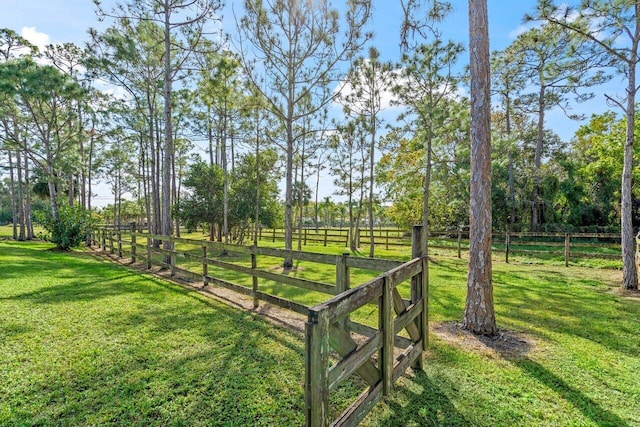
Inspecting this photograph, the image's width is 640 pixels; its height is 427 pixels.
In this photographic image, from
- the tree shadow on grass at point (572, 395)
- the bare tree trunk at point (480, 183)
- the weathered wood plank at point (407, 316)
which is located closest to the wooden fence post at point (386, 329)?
the weathered wood plank at point (407, 316)

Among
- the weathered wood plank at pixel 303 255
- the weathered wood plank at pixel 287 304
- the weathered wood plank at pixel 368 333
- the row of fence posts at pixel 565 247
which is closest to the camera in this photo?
the weathered wood plank at pixel 368 333

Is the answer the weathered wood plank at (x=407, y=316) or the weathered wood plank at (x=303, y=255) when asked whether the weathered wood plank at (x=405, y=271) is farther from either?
the weathered wood plank at (x=303, y=255)

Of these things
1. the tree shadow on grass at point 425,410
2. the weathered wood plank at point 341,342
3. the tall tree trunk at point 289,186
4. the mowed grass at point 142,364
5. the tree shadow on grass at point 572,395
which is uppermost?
the tall tree trunk at point 289,186

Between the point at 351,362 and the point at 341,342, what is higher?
the point at 341,342

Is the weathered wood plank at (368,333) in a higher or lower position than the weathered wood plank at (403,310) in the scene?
lower

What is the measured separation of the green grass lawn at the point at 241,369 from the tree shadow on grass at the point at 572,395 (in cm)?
1

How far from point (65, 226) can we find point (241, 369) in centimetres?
1533

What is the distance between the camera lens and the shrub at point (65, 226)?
1362 centimetres

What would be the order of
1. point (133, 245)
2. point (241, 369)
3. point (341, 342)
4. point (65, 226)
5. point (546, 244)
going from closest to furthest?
point (341, 342) < point (241, 369) < point (133, 245) < point (546, 244) < point (65, 226)

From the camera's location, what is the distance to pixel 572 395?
2.68m

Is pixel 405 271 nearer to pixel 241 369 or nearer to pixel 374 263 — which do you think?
pixel 374 263

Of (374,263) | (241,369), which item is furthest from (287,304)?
(374,263)

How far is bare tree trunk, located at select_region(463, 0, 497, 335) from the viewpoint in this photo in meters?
4.06

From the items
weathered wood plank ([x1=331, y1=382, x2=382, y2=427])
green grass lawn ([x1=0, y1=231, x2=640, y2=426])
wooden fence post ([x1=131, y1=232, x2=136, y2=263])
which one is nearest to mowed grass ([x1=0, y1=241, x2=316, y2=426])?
green grass lawn ([x1=0, y1=231, x2=640, y2=426])
